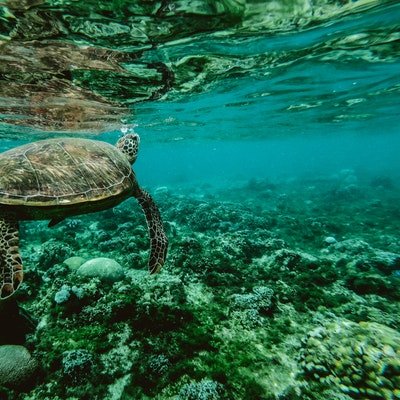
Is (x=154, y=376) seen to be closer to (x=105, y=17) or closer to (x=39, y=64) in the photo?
(x=105, y=17)

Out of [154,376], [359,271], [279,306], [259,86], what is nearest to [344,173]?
[259,86]

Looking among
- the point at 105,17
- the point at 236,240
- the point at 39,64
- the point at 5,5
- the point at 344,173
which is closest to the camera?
the point at 5,5

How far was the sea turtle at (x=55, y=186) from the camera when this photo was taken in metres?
4.45

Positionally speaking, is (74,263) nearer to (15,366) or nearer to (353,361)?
(15,366)

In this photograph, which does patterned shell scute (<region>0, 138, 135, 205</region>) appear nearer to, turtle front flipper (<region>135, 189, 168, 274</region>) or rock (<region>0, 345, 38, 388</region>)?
turtle front flipper (<region>135, 189, 168, 274</region>)

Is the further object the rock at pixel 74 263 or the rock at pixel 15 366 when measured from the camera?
the rock at pixel 74 263

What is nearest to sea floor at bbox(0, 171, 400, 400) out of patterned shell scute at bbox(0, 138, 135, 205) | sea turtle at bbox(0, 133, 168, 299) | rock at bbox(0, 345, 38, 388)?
rock at bbox(0, 345, 38, 388)

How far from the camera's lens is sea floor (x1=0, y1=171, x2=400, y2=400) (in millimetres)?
4562

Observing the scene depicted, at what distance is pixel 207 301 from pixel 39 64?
9213 mm

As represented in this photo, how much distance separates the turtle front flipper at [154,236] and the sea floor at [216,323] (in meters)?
1.51

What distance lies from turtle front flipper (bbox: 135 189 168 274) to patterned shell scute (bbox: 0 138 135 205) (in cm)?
74

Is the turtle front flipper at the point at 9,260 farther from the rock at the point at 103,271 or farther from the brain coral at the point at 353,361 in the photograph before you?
the brain coral at the point at 353,361

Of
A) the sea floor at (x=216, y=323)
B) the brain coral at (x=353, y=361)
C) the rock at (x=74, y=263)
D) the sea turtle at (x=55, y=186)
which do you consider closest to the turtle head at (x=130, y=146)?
the sea turtle at (x=55, y=186)

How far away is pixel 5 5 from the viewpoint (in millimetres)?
5992
